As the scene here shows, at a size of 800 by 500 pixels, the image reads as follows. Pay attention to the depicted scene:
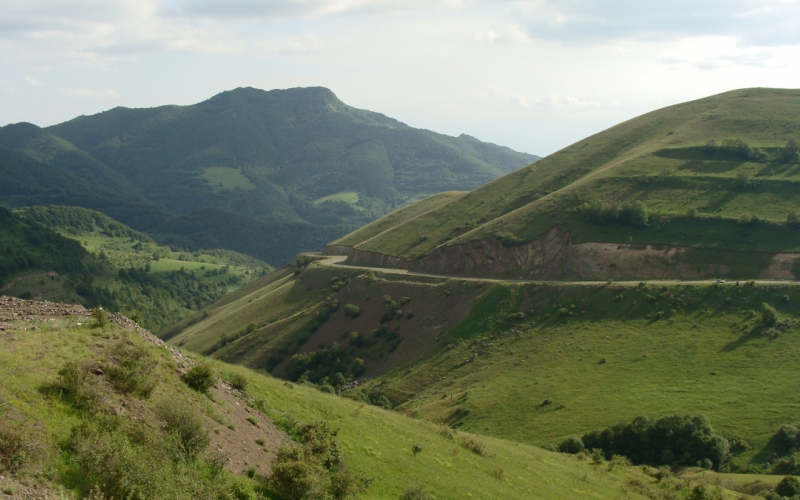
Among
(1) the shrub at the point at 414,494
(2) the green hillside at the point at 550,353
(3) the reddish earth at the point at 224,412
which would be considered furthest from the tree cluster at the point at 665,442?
(3) the reddish earth at the point at 224,412

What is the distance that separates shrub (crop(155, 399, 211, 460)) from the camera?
18.2m

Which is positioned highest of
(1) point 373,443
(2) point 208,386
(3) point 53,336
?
(3) point 53,336

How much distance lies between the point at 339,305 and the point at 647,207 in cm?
5615

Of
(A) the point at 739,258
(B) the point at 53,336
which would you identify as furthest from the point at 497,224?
(B) the point at 53,336

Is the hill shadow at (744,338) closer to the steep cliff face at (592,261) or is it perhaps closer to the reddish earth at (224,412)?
the steep cliff face at (592,261)

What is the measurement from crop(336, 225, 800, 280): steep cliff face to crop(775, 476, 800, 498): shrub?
47.7m

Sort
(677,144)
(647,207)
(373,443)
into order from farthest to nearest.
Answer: (677,144) → (647,207) → (373,443)

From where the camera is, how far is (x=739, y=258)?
8294 cm

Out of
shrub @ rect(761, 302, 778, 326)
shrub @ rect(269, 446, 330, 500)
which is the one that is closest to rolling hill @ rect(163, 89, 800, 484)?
shrub @ rect(761, 302, 778, 326)

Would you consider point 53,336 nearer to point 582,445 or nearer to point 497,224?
point 582,445

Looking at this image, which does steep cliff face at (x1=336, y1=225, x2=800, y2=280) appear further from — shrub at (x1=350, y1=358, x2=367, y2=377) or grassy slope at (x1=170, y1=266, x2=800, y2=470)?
shrub at (x1=350, y1=358, x2=367, y2=377)

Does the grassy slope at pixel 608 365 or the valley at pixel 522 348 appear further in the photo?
the grassy slope at pixel 608 365

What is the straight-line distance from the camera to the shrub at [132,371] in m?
19.5

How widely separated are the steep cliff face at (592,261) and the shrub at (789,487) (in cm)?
4768
